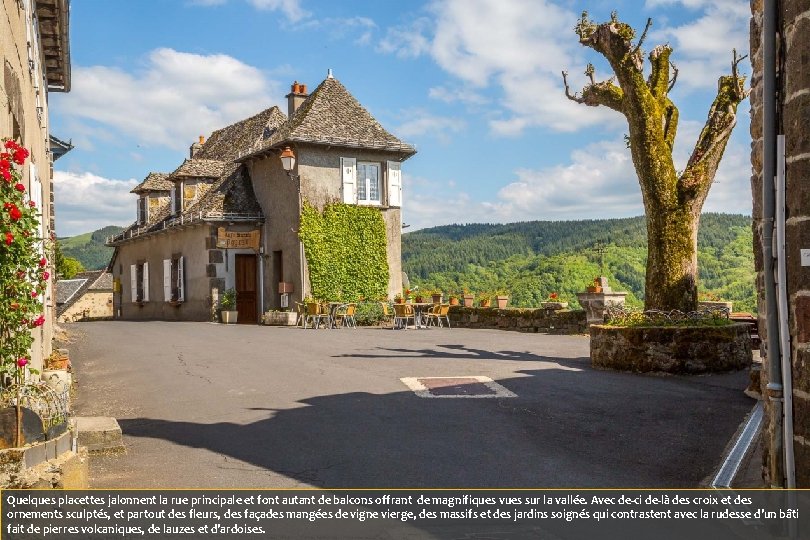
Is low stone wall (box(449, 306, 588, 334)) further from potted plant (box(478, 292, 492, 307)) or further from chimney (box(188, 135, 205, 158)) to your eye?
chimney (box(188, 135, 205, 158))

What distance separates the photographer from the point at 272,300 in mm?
24953

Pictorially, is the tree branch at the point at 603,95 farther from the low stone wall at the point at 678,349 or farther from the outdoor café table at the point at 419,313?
the outdoor café table at the point at 419,313

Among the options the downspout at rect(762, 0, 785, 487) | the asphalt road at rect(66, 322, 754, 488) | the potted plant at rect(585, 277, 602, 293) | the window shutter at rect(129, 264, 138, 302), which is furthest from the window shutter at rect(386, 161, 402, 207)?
the downspout at rect(762, 0, 785, 487)

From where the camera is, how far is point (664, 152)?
12.4 meters

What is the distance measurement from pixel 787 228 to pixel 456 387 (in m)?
5.73

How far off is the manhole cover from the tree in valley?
13.3 ft

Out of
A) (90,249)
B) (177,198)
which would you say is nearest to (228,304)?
(177,198)

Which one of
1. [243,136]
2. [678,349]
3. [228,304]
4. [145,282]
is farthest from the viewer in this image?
[145,282]

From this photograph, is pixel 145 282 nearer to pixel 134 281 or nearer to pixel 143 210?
pixel 134 281

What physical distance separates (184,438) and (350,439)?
4.97 feet

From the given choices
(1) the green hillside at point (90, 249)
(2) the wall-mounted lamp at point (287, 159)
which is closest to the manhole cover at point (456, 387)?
(2) the wall-mounted lamp at point (287, 159)

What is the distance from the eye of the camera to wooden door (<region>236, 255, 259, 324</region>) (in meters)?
25.7

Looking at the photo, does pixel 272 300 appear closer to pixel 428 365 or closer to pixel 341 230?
pixel 341 230

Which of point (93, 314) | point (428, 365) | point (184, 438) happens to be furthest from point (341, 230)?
point (93, 314)
